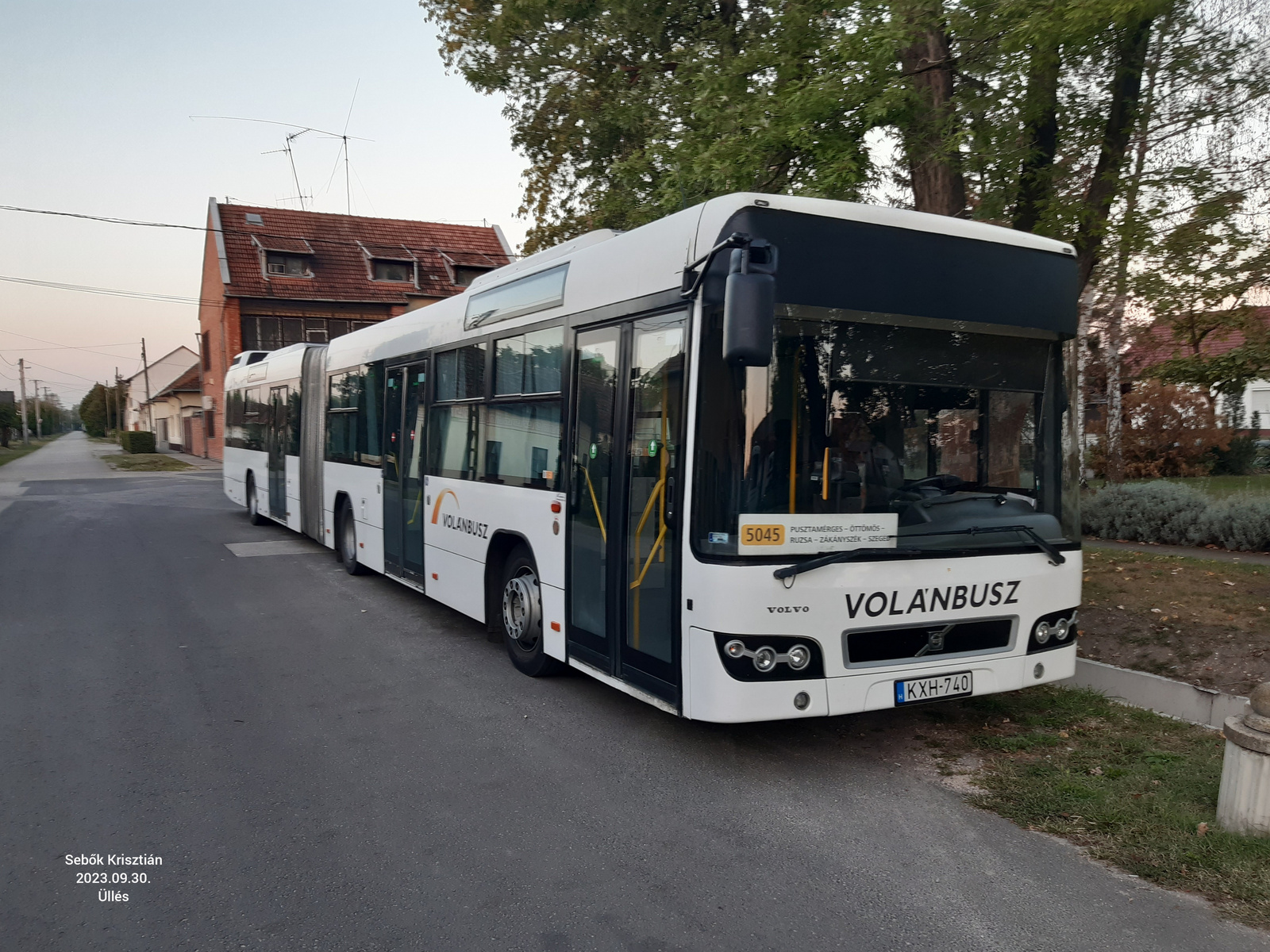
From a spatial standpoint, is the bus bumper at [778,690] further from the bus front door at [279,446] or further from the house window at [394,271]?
the house window at [394,271]

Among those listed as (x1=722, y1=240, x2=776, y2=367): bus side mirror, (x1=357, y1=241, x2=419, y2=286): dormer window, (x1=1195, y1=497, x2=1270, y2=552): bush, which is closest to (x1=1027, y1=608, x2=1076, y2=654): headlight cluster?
(x1=722, y1=240, x2=776, y2=367): bus side mirror

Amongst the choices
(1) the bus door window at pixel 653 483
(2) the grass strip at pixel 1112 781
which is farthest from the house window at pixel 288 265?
(2) the grass strip at pixel 1112 781

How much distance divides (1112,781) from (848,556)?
1774mm

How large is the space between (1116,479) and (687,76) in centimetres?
1099

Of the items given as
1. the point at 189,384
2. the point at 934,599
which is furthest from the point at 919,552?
the point at 189,384

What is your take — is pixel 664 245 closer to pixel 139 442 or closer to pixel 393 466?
pixel 393 466

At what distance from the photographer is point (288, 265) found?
42.3m

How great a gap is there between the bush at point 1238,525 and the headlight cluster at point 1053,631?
273 inches

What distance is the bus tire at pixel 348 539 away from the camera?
1142 cm

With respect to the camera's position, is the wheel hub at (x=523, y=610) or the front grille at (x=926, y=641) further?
the wheel hub at (x=523, y=610)

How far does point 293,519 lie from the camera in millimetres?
14164

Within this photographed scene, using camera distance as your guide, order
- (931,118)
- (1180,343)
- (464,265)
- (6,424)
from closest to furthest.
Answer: (931,118) → (1180,343) → (464,265) → (6,424)

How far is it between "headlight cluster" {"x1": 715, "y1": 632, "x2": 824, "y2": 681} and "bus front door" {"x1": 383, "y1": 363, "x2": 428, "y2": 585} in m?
4.88

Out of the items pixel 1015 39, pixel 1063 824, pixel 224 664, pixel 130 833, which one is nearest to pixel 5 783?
pixel 130 833
